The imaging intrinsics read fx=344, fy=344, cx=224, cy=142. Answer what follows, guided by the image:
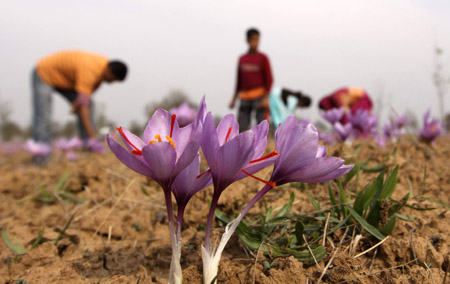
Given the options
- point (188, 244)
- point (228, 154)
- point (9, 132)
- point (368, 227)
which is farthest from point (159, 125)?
point (9, 132)

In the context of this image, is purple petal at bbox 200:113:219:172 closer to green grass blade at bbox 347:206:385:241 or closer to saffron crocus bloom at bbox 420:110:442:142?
green grass blade at bbox 347:206:385:241

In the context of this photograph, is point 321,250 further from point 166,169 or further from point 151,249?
point 151,249

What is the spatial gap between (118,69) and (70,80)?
3.22ft

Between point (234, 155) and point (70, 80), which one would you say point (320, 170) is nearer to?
point (234, 155)

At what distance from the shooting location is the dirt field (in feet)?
3.58

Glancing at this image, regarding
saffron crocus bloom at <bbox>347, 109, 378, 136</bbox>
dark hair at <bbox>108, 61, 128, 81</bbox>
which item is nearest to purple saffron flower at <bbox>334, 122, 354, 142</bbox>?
saffron crocus bloom at <bbox>347, 109, 378, 136</bbox>

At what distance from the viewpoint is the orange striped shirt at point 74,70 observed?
6273 mm

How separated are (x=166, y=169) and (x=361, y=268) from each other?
0.73 metres

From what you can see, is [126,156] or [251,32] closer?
[126,156]

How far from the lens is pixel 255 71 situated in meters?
6.97

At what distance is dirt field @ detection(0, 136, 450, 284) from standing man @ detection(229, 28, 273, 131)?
4.48 meters

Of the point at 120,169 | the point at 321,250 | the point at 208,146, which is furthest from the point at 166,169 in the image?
the point at 120,169

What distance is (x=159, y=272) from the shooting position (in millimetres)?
1294

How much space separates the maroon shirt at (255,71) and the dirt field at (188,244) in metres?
4.56
